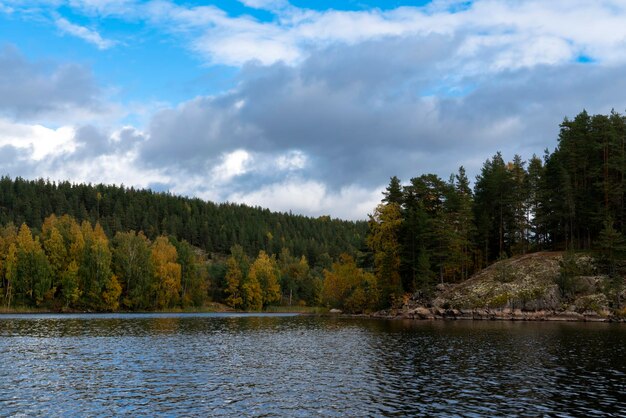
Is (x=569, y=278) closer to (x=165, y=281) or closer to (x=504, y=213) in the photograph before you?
(x=504, y=213)

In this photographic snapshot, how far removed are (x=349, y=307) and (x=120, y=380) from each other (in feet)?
356

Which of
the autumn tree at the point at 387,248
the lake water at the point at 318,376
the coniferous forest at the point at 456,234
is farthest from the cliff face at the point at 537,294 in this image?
the lake water at the point at 318,376

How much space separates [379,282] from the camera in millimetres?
134625

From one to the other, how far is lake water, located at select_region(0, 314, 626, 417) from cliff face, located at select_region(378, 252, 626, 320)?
34477 millimetres

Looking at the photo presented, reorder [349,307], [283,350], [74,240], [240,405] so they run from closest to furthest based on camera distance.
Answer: [240,405], [283,350], [349,307], [74,240]

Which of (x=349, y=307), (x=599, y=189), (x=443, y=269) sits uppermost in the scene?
(x=599, y=189)

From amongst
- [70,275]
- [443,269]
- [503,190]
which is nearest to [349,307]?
[443,269]

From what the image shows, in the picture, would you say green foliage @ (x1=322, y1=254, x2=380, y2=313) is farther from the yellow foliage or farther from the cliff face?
the yellow foliage

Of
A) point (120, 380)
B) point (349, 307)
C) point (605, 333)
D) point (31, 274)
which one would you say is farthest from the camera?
point (31, 274)

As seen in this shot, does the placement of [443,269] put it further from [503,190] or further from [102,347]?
[102,347]

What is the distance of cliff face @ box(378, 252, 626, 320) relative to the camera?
10494 centimetres

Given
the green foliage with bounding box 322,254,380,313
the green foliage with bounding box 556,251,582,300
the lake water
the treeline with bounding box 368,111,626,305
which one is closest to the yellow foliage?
the green foliage with bounding box 322,254,380,313

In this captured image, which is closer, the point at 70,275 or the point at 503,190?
the point at 503,190

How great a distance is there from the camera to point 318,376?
45.0 m
